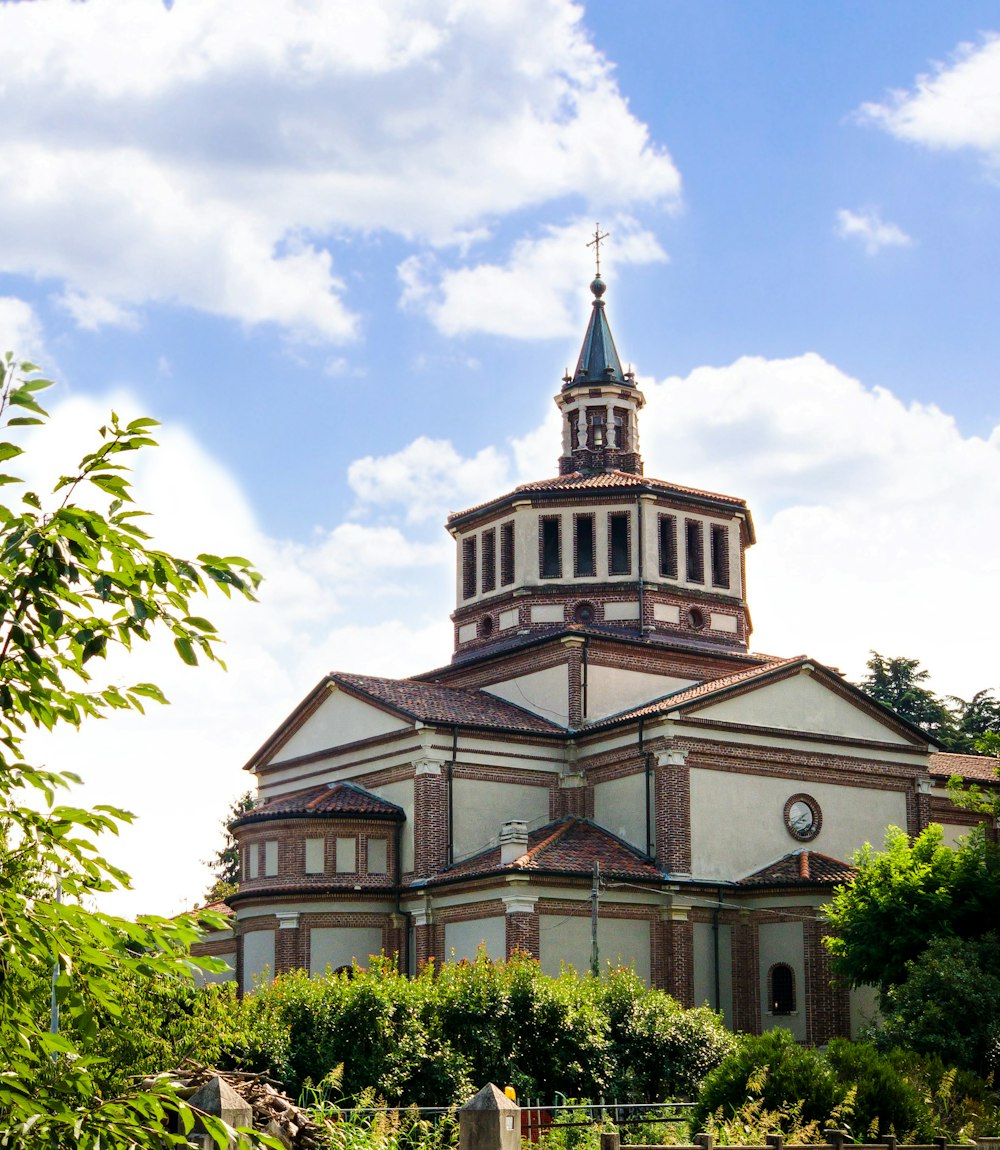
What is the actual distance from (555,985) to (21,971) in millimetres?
22544

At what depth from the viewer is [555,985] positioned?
27.6 metres

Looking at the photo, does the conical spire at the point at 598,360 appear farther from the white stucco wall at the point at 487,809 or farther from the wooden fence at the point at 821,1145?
the wooden fence at the point at 821,1145

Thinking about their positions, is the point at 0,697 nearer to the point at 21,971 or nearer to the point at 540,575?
the point at 21,971

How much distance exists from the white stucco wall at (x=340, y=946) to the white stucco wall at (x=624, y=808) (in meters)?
6.60

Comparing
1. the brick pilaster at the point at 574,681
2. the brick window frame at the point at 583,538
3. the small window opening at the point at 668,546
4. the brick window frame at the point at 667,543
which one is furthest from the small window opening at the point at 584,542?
the brick pilaster at the point at 574,681

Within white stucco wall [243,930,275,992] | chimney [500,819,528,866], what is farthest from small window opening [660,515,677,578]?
white stucco wall [243,930,275,992]

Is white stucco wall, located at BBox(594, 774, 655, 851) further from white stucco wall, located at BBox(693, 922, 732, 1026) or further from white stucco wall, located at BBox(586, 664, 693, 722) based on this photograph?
white stucco wall, located at BBox(693, 922, 732, 1026)

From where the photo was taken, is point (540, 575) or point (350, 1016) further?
point (540, 575)

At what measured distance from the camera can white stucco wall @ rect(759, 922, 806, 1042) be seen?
122 ft

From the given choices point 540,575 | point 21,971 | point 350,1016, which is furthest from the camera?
point 540,575

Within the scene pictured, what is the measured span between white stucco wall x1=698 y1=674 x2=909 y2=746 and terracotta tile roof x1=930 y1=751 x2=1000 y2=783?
142 inches

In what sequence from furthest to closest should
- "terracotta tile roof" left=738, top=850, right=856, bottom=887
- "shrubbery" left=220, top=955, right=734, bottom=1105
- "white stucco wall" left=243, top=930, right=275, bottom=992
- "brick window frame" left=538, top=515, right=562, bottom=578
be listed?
"brick window frame" left=538, top=515, right=562, bottom=578, "white stucco wall" left=243, top=930, right=275, bottom=992, "terracotta tile roof" left=738, top=850, right=856, bottom=887, "shrubbery" left=220, top=955, right=734, bottom=1105

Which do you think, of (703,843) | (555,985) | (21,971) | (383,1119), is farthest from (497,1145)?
(703,843)

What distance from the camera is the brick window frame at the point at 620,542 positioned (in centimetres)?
4412
